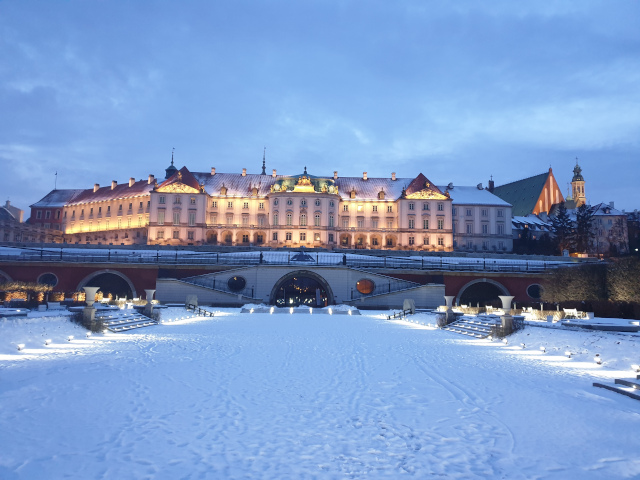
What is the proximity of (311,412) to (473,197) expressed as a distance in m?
88.3

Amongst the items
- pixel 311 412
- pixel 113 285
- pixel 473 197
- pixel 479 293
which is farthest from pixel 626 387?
pixel 473 197

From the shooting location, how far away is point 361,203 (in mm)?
89062

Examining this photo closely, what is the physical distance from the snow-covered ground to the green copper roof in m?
101

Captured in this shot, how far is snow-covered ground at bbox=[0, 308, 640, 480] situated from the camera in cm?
746

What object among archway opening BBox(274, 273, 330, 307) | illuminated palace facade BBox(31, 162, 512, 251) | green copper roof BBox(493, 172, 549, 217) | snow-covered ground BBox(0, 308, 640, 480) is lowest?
Result: snow-covered ground BBox(0, 308, 640, 480)

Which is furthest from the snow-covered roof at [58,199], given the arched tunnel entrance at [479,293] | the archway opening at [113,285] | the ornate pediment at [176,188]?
the arched tunnel entrance at [479,293]

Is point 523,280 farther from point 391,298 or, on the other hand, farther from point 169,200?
point 169,200

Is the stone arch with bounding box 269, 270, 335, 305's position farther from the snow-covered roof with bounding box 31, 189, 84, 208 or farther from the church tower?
the church tower

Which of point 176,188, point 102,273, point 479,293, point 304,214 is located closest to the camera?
point 102,273

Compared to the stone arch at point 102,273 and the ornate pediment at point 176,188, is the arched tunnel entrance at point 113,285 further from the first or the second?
the ornate pediment at point 176,188

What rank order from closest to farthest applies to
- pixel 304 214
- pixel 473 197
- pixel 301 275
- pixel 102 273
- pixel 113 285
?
pixel 102 273 < pixel 301 275 < pixel 113 285 < pixel 304 214 < pixel 473 197

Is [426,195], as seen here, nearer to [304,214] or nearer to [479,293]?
[304,214]

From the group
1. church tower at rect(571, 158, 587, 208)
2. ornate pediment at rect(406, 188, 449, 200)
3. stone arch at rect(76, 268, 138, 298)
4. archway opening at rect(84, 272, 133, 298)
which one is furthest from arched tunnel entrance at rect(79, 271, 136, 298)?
church tower at rect(571, 158, 587, 208)

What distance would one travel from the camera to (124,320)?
27625 mm
